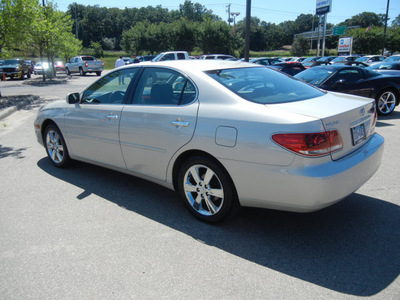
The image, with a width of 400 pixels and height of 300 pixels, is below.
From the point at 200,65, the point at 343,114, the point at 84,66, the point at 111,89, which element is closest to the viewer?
the point at 343,114

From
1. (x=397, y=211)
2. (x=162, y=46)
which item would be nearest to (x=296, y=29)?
(x=162, y=46)

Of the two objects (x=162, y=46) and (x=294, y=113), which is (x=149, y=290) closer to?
(x=294, y=113)

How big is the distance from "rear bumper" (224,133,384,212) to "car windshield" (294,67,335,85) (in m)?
6.11

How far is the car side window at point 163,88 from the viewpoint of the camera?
3531mm

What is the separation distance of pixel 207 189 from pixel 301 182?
970mm

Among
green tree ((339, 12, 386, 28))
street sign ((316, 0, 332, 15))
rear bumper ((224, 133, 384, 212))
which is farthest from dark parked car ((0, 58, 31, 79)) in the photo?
green tree ((339, 12, 386, 28))

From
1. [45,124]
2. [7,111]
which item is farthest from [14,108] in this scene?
[45,124]

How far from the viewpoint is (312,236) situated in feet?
10.4

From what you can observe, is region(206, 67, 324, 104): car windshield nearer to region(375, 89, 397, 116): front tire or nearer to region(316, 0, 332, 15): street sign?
region(375, 89, 397, 116): front tire

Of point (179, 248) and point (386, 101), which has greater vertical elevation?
point (386, 101)

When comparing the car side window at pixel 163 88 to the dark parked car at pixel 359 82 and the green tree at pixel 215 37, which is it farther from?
the green tree at pixel 215 37

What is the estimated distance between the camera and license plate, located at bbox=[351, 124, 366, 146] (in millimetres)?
3090

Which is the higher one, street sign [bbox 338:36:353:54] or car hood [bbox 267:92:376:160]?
street sign [bbox 338:36:353:54]

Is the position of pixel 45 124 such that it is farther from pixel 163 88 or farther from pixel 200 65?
pixel 200 65
